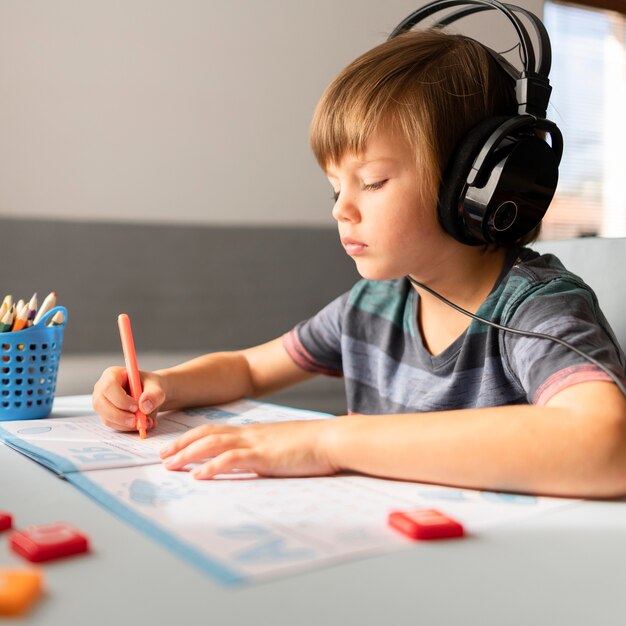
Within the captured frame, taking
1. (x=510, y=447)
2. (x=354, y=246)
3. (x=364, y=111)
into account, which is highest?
(x=364, y=111)

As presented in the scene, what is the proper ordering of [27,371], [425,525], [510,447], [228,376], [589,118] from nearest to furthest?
[425,525] < [510,447] < [27,371] < [228,376] < [589,118]

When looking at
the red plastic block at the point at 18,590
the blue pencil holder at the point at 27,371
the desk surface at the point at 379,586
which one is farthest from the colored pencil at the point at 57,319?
the red plastic block at the point at 18,590

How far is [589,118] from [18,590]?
8.98 ft

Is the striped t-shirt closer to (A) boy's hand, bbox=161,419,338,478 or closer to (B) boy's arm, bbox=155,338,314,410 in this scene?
(B) boy's arm, bbox=155,338,314,410

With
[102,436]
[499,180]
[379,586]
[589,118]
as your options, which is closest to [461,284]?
[499,180]

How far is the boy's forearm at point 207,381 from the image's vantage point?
90cm

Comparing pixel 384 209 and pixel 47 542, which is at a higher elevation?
pixel 384 209

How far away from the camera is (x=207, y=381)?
946mm

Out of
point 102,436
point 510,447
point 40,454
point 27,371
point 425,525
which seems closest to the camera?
point 425,525

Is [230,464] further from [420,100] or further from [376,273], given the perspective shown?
[420,100]

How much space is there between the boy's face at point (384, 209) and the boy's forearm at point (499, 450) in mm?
273

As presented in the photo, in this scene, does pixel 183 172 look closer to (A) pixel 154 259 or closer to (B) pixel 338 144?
(A) pixel 154 259

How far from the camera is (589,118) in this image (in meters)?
2.69

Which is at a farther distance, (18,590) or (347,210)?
(347,210)
